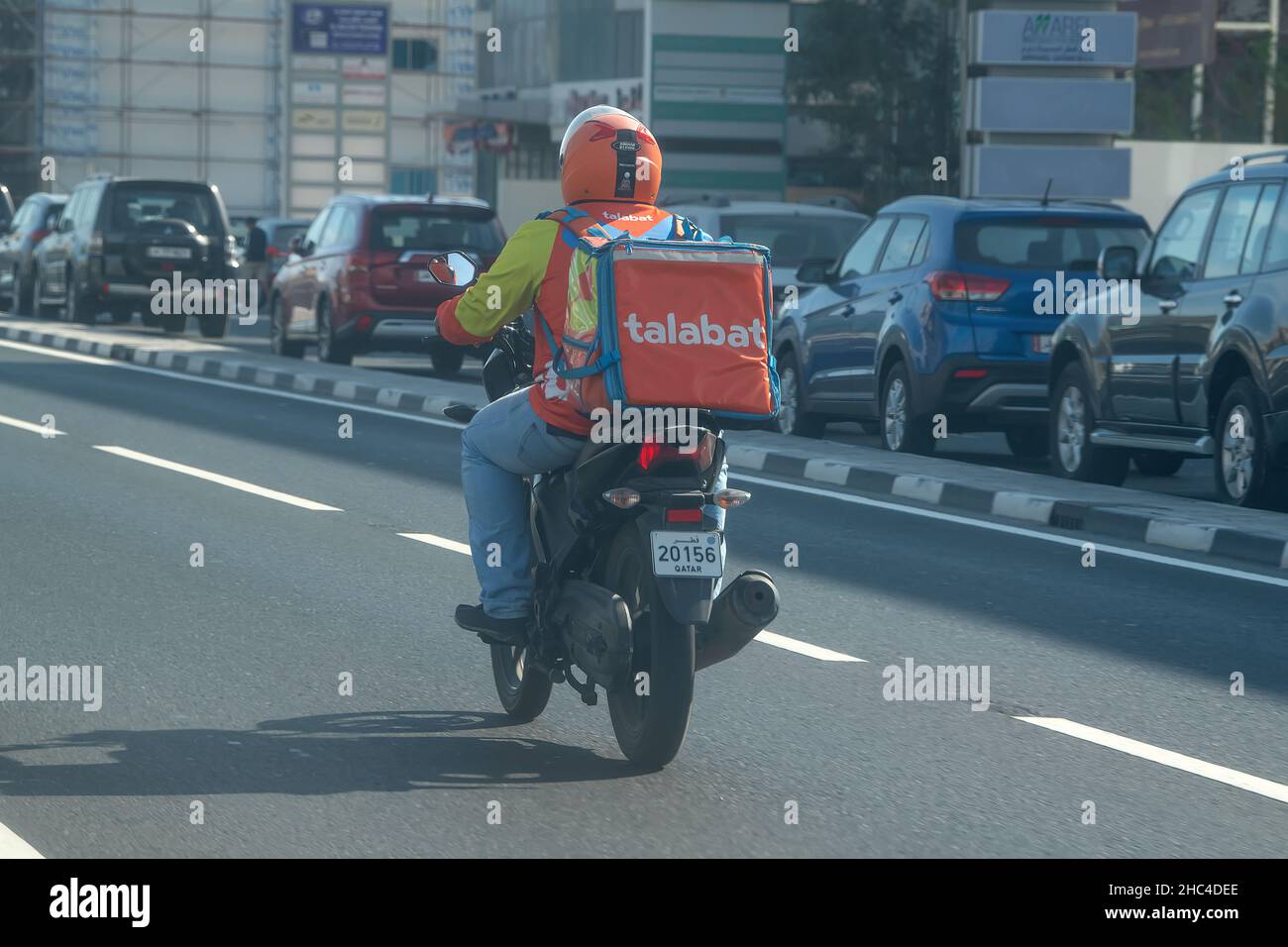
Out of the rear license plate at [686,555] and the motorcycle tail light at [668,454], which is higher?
the motorcycle tail light at [668,454]

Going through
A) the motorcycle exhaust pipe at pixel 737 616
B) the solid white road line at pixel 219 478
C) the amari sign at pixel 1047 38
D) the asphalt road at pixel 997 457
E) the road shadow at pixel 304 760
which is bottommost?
the asphalt road at pixel 997 457

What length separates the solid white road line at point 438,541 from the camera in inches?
438

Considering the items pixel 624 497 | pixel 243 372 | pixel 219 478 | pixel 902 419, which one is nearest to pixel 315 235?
pixel 243 372

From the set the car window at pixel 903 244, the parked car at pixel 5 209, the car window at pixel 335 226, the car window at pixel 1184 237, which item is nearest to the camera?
the car window at pixel 1184 237

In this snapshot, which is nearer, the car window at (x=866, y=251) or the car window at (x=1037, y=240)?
the car window at (x=1037, y=240)

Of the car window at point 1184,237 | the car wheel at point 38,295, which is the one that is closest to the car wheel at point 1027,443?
the car window at point 1184,237

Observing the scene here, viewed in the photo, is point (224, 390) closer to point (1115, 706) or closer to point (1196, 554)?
point (1196, 554)

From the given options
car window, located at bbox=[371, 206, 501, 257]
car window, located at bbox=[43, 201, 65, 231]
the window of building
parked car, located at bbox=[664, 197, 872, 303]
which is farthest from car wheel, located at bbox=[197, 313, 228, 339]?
the window of building

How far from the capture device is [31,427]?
17.4 m

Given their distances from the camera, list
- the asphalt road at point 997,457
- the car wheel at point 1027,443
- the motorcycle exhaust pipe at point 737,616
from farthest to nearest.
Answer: the car wheel at point 1027,443
the asphalt road at point 997,457
the motorcycle exhaust pipe at point 737,616

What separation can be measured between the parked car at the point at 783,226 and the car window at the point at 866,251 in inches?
95.9

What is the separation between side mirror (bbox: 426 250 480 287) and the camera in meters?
6.69

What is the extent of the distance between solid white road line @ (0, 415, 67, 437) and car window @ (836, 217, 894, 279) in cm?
588

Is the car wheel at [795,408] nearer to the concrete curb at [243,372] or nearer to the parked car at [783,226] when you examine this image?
the parked car at [783,226]
